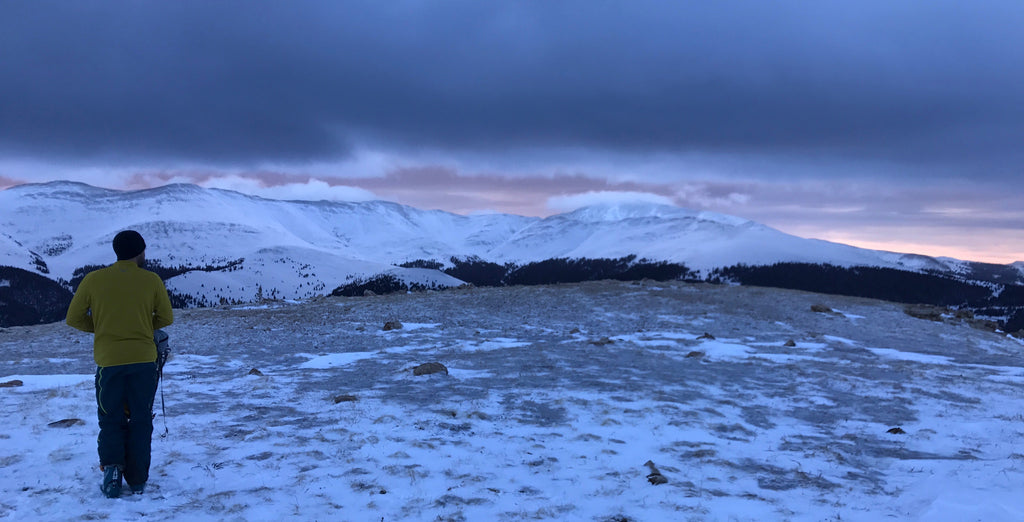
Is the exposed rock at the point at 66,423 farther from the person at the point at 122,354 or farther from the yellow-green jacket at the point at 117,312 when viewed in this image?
the yellow-green jacket at the point at 117,312

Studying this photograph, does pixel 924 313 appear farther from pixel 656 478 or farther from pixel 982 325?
pixel 656 478

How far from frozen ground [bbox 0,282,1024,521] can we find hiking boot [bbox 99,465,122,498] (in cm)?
28

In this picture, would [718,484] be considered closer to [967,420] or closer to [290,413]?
[967,420]

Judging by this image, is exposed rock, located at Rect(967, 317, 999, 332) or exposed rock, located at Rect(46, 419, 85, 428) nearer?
exposed rock, located at Rect(46, 419, 85, 428)

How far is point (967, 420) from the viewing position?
12375 millimetres

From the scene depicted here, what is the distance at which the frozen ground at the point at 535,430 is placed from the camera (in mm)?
7547

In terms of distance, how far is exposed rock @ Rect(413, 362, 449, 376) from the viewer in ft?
54.3

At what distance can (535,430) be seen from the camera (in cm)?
1112

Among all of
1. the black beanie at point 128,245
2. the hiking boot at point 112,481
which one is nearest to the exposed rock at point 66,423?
the hiking boot at point 112,481

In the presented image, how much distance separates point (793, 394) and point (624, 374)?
455 centimetres

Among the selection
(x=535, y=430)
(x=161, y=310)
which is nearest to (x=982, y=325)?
(x=535, y=430)

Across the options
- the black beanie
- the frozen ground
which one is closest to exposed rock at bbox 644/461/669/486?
the frozen ground

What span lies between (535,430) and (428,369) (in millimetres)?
6313

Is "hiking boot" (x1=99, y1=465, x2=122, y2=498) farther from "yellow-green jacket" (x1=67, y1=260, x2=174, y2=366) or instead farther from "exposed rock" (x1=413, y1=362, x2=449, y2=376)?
"exposed rock" (x1=413, y1=362, x2=449, y2=376)
